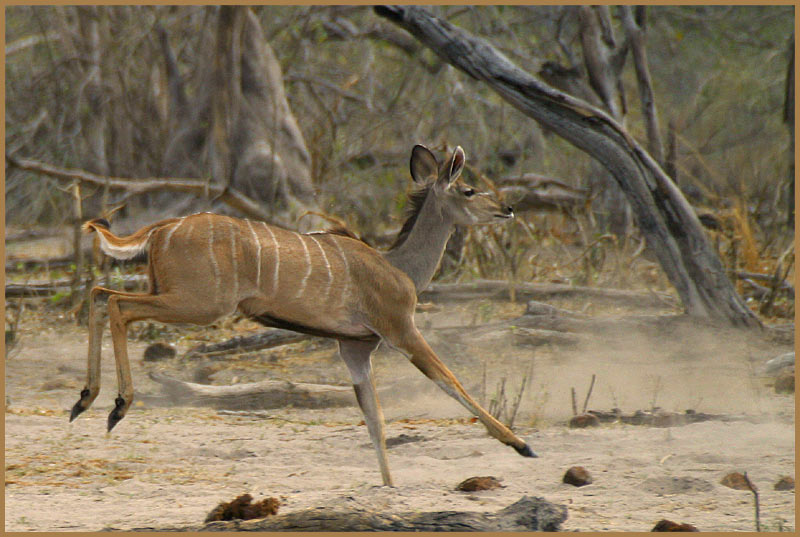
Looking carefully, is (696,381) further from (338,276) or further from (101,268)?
(101,268)

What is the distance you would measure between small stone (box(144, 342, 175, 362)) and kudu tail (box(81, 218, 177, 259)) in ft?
11.1

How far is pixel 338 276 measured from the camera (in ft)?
15.0

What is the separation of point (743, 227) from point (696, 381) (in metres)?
2.58

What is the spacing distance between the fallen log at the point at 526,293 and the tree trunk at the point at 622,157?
1074 millimetres

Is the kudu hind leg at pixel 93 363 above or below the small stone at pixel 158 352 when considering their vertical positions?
above

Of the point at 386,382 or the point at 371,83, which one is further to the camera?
the point at 371,83

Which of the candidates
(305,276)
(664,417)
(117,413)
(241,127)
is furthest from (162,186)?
(117,413)

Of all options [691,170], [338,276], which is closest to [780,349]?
[338,276]

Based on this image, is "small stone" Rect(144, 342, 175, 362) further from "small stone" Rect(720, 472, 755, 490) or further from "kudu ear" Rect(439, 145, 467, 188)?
"small stone" Rect(720, 472, 755, 490)

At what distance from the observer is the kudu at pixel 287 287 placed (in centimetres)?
424

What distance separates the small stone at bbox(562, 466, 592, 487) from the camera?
4.67m

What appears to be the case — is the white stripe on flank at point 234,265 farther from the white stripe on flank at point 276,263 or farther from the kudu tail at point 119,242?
the kudu tail at point 119,242

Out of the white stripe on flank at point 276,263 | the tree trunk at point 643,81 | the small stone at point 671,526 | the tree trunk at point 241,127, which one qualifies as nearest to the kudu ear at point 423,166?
the white stripe on flank at point 276,263

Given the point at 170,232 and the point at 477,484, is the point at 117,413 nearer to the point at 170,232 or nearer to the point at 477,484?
the point at 170,232
